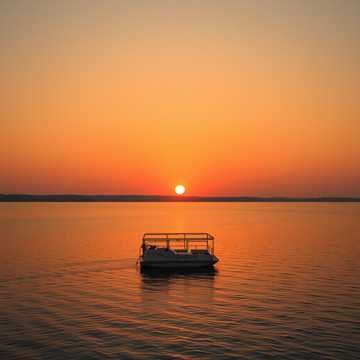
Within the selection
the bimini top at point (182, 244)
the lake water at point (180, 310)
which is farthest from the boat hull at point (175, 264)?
the bimini top at point (182, 244)

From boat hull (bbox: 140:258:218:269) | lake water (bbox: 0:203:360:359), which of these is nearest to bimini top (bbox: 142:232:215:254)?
boat hull (bbox: 140:258:218:269)

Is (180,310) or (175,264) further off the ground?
(175,264)

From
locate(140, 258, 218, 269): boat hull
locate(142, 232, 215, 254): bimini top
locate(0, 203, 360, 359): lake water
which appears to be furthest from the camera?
locate(142, 232, 215, 254): bimini top

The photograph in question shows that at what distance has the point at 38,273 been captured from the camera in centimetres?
5159

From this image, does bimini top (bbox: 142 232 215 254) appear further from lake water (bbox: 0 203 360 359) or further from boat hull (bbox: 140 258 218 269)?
lake water (bbox: 0 203 360 359)

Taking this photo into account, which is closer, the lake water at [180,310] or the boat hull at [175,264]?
the lake water at [180,310]

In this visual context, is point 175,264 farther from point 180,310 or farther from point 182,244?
point 182,244

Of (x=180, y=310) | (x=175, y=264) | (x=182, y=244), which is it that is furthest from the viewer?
(x=182, y=244)

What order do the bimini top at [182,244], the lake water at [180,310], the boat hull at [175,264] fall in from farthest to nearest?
the bimini top at [182,244] → the boat hull at [175,264] → the lake water at [180,310]

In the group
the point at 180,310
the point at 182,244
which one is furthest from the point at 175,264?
the point at 182,244

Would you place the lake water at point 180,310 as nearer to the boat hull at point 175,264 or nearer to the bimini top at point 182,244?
the boat hull at point 175,264

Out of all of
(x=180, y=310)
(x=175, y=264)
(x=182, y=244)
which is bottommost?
(x=182, y=244)

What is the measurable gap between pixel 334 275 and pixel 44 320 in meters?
35.0

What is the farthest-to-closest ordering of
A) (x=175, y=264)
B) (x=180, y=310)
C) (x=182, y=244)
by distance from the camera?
(x=182, y=244)
(x=175, y=264)
(x=180, y=310)
